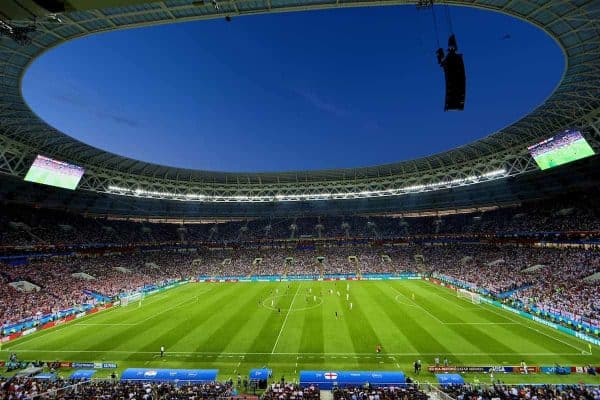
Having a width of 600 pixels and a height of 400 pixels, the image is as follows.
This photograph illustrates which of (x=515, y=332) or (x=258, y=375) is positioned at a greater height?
(x=515, y=332)

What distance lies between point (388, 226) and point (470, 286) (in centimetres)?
3478

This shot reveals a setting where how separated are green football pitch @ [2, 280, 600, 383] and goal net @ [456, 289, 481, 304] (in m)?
0.86

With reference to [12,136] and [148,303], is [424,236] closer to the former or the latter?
[148,303]

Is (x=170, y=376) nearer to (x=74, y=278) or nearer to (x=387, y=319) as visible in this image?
(x=387, y=319)

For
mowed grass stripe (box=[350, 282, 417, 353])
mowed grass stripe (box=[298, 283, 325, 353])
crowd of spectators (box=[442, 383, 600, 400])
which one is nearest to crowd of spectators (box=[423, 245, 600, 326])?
mowed grass stripe (box=[350, 282, 417, 353])

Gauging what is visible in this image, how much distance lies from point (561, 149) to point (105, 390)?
150 ft

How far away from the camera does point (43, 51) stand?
22344 mm

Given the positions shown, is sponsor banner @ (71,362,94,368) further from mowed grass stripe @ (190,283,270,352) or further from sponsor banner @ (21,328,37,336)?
sponsor banner @ (21,328,37,336)

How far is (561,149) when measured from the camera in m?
35.8

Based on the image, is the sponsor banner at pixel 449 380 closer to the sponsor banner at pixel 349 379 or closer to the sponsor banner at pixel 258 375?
the sponsor banner at pixel 349 379

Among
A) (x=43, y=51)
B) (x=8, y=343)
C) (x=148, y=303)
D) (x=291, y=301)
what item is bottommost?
(x=8, y=343)

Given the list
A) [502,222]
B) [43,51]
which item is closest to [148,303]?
[43,51]

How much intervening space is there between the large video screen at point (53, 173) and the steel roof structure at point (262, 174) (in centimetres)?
164

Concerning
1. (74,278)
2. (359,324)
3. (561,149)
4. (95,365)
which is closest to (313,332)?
(359,324)
